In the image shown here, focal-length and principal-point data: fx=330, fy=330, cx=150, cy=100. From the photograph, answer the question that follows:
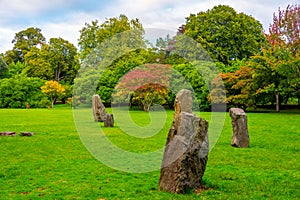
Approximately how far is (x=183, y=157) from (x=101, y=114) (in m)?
12.5

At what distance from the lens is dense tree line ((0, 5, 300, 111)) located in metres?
25.9

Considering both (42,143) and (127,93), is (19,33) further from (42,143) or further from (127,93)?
(42,143)

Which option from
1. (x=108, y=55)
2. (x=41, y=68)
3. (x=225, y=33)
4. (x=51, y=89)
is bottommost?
(x=51, y=89)

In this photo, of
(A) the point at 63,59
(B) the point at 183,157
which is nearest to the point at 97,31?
(A) the point at 63,59

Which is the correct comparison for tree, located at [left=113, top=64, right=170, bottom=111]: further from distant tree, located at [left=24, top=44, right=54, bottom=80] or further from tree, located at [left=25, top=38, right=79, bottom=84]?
distant tree, located at [left=24, top=44, right=54, bottom=80]

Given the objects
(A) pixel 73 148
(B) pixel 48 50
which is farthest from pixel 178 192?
(B) pixel 48 50

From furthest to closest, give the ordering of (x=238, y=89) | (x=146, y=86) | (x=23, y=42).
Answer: (x=23, y=42) → (x=238, y=89) → (x=146, y=86)

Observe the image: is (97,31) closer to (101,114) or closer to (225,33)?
(225,33)

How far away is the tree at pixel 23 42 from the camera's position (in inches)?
2582

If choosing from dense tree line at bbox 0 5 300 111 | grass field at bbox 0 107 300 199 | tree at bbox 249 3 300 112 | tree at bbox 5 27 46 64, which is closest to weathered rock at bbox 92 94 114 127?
dense tree line at bbox 0 5 300 111

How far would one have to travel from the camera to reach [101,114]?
1777cm

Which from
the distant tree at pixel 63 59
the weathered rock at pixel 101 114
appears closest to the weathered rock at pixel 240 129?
the weathered rock at pixel 101 114

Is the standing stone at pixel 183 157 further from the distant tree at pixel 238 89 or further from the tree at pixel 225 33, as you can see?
the tree at pixel 225 33

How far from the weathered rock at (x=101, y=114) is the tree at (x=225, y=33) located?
26.2m
